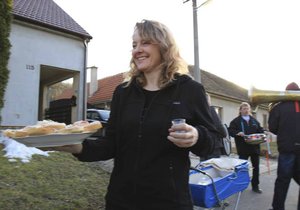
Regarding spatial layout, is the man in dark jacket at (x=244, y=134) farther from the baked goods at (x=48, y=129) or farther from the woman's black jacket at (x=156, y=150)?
the baked goods at (x=48, y=129)

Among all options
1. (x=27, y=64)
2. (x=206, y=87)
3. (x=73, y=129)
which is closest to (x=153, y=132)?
(x=73, y=129)

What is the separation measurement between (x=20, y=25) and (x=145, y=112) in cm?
1187

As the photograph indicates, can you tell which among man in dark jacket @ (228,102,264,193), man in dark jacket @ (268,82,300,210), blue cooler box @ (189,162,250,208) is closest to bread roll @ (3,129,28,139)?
blue cooler box @ (189,162,250,208)

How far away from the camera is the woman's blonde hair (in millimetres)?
2141

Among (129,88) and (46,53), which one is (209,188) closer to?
(129,88)

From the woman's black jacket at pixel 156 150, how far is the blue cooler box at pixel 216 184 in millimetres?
1946

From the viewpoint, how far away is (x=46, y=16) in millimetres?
14148

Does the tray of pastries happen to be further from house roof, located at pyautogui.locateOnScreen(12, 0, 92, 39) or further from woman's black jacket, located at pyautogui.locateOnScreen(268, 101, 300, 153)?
house roof, located at pyautogui.locateOnScreen(12, 0, 92, 39)

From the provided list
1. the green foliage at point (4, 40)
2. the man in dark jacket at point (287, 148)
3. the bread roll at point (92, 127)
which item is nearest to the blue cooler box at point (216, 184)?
the man in dark jacket at point (287, 148)

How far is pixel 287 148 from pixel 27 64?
10043 millimetres

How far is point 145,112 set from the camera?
80.7 inches

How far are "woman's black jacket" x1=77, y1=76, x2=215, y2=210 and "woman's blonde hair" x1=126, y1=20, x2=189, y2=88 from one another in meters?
0.08

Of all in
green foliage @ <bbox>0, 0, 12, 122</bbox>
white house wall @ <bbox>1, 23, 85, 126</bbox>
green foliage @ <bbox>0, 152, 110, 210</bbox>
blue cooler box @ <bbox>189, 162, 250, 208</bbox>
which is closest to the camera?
blue cooler box @ <bbox>189, 162, 250, 208</bbox>

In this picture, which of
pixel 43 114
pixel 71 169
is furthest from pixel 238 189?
pixel 43 114
